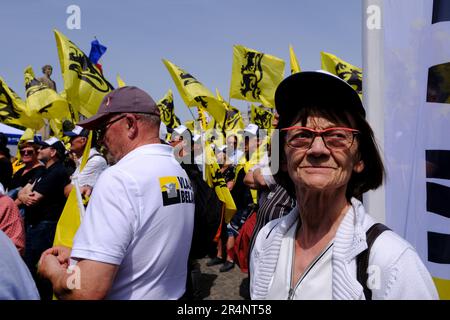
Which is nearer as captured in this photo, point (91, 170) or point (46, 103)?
point (91, 170)

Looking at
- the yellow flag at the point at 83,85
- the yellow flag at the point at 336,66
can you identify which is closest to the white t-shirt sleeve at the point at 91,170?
the yellow flag at the point at 83,85

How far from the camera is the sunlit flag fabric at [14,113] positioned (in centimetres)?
659

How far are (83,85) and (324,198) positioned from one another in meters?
3.18

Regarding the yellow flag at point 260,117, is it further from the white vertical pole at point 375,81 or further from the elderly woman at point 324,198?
the elderly woman at point 324,198

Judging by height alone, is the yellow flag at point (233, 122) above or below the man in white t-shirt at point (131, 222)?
above

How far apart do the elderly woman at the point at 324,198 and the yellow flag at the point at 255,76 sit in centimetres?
492

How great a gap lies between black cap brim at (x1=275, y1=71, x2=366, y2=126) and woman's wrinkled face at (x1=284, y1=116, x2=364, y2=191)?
0.07 m

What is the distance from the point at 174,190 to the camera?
6.80 feet

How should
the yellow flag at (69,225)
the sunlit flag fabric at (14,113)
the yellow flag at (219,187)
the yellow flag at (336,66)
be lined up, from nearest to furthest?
1. the yellow flag at (69,225)
2. the yellow flag at (336,66)
3. the yellow flag at (219,187)
4. the sunlit flag fabric at (14,113)

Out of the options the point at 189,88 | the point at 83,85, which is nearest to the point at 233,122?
the point at 189,88

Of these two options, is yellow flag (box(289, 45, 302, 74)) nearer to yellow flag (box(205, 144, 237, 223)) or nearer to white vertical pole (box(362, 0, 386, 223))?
yellow flag (box(205, 144, 237, 223))

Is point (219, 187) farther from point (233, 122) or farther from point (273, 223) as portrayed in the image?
point (273, 223)
